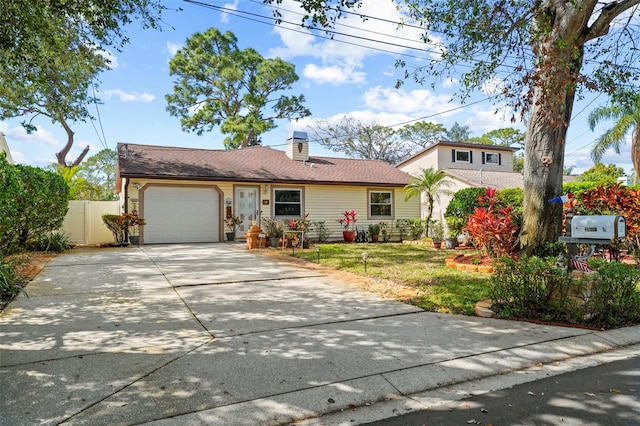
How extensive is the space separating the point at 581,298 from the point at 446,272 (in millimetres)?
3372

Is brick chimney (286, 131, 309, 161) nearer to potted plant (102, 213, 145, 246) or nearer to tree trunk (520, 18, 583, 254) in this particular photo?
potted plant (102, 213, 145, 246)

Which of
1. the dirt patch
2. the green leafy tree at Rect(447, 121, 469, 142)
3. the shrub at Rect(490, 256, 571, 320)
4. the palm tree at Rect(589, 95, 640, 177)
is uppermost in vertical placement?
the green leafy tree at Rect(447, 121, 469, 142)

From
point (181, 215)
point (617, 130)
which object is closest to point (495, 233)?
point (181, 215)

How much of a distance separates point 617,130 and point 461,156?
8457 mm

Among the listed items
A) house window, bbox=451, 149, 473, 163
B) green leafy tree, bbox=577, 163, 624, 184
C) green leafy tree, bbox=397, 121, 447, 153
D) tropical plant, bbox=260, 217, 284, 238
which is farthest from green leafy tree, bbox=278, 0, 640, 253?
green leafy tree, bbox=397, 121, 447, 153

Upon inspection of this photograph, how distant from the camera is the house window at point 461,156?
2488 centimetres

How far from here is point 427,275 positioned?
7484mm

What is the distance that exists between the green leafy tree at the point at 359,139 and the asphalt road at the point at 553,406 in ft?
105

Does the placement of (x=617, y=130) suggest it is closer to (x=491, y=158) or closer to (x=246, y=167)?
(x=491, y=158)

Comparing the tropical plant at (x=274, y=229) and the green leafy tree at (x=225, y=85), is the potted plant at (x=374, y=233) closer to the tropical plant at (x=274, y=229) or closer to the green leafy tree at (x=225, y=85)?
the tropical plant at (x=274, y=229)

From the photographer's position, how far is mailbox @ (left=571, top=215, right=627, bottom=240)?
471 cm

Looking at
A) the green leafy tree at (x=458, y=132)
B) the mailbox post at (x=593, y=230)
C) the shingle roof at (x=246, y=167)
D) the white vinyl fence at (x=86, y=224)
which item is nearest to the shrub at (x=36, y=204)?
the shingle roof at (x=246, y=167)

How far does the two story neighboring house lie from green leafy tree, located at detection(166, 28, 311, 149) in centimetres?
1076

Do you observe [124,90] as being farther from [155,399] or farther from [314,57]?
[155,399]
